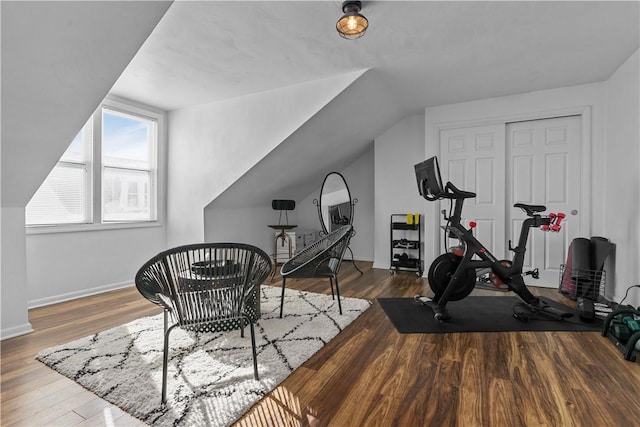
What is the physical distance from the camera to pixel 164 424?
1389mm

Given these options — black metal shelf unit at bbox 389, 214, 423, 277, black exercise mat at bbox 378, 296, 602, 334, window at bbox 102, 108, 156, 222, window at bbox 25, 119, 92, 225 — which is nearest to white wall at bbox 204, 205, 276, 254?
window at bbox 102, 108, 156, 222

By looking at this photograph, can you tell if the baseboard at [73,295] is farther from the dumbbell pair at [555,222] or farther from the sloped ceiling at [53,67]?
the dumbbell pair at [555,222]

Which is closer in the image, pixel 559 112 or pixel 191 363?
pixel 191 363

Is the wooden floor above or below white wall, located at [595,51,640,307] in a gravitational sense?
below

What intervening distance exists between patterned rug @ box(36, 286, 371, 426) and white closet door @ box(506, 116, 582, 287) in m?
2.74

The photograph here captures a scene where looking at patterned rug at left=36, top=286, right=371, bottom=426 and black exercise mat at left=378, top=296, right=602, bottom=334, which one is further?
black exercise mat at left=378, top=296, right=602, bottom=334

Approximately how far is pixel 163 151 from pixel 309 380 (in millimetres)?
3937

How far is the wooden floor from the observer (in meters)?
1.47

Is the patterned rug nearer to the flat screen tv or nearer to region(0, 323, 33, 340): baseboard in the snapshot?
region(0, 323, 33, 340): baseboard

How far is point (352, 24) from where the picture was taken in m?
2.17

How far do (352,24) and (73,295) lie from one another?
3817mm

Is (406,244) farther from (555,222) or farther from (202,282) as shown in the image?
(202,282)

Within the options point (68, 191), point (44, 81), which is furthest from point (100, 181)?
point (44, 81)

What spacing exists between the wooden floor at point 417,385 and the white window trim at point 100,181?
1.20 m
